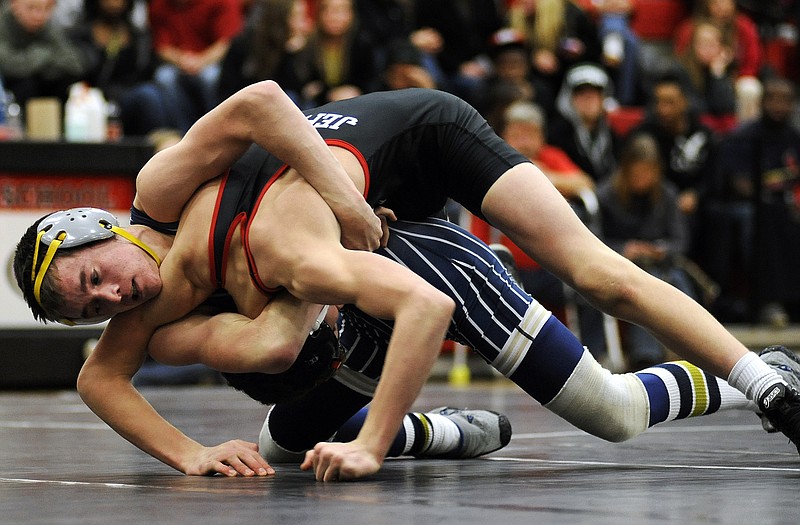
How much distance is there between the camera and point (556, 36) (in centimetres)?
934

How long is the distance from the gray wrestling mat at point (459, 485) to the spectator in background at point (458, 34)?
4.83 metres

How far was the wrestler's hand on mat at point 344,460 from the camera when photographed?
282 cm

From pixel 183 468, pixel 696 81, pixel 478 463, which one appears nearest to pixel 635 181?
pixel 696 81

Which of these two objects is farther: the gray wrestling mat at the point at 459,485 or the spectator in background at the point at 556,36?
the spectator in background at the point at 556,36

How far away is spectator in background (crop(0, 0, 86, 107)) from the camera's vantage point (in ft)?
25.9

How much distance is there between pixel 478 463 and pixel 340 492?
0.89 m

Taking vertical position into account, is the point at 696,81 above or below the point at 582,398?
below

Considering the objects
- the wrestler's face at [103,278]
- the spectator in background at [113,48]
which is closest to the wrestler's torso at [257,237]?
the wrestler's face at [103,278]

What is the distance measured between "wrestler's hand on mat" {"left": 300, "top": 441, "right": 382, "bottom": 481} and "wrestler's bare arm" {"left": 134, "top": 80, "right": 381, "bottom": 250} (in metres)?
0.46

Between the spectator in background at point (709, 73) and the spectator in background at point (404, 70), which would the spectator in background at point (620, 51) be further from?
the spectator in background at point (404, 70)

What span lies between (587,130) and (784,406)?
5.46 meters

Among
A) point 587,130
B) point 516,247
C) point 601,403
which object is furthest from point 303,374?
point 587,130

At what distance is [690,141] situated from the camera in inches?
338

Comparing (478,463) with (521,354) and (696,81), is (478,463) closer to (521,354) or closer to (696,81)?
(521,354)
